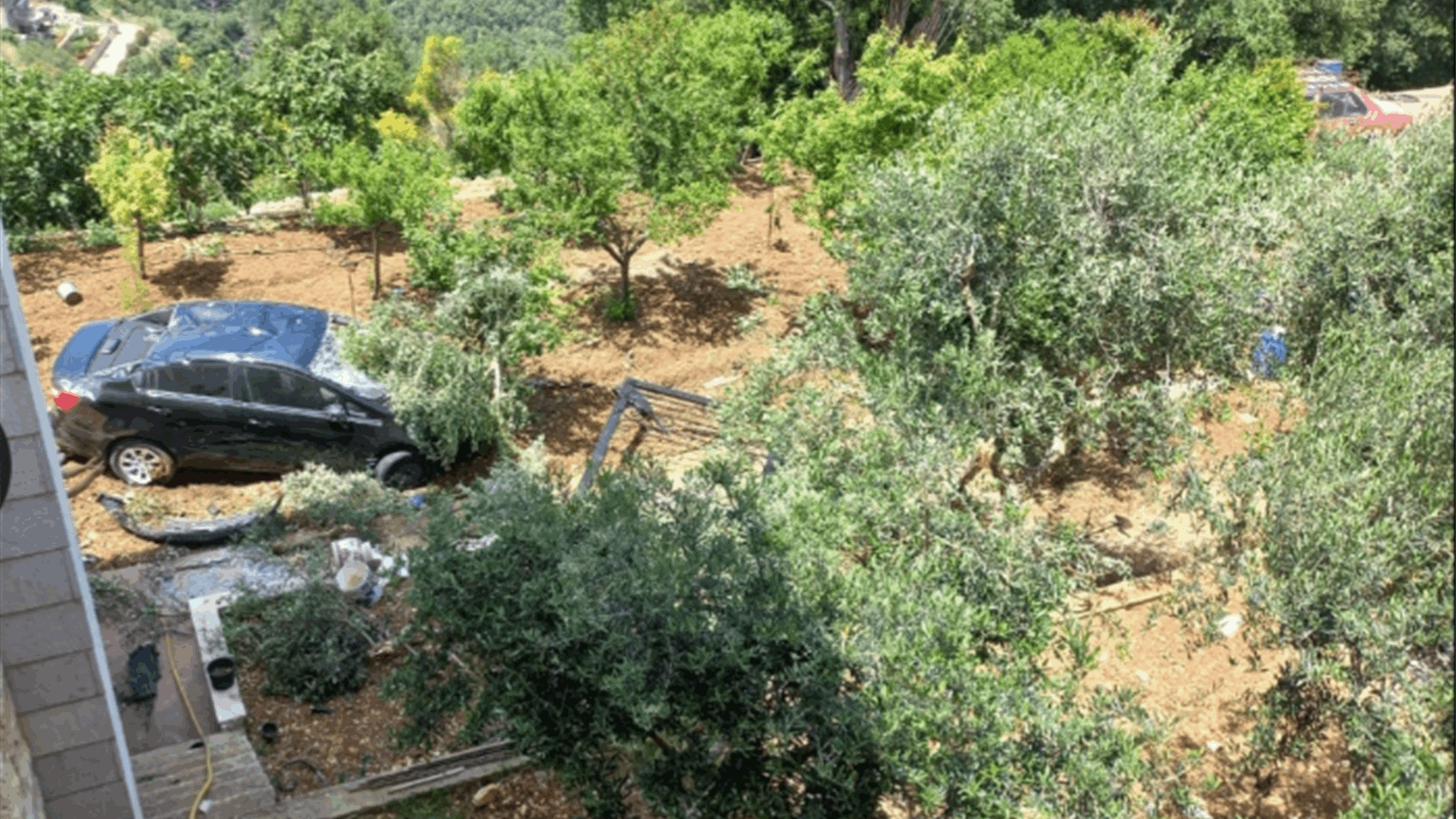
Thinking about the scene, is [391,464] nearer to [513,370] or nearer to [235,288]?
[513,370]

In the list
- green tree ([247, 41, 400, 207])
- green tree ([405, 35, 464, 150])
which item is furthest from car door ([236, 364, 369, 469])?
green tree ([405, 35, 464, 150])

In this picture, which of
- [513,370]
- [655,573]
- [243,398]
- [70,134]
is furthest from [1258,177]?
[70,134]

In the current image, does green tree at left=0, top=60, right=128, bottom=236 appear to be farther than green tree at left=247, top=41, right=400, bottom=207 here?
No

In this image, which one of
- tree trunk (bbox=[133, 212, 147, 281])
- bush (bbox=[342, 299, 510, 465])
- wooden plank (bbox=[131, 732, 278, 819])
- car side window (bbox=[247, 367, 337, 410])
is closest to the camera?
wooden plank (bbox=[131, 732, 278, 819])

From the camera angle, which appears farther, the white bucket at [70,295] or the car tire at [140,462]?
the white bucket at [70,295]

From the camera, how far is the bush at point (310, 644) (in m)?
8.54

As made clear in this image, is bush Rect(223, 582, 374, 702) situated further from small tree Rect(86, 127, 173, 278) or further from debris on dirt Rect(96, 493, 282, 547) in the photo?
small tree Rect(86, 127, 173, 278)

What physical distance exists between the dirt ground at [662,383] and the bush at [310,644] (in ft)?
0.46

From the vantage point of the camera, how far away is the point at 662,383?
44.0 feet

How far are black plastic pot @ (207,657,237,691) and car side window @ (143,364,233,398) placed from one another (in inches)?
125

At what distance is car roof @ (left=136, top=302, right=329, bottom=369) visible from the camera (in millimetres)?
10789

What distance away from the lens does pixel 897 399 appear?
7719 mm

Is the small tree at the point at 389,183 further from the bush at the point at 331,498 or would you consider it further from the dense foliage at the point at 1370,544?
the dense foliage at the point at 1370,544

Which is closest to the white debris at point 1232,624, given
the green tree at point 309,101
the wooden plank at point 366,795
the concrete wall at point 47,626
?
the wooden plank at point 366,795
